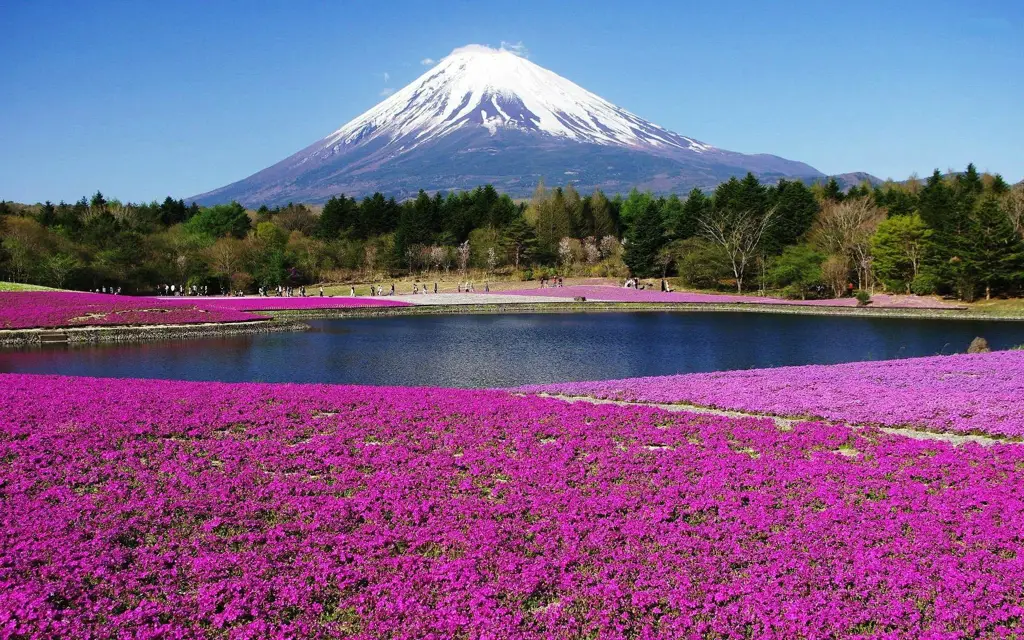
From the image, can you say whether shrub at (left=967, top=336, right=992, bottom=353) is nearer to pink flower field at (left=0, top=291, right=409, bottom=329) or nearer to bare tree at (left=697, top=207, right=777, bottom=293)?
pink flower field at (left=0, top=291, right=409, bottom=329)

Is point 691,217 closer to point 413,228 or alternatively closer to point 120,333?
point 413,228

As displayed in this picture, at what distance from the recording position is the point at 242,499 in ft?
29.3

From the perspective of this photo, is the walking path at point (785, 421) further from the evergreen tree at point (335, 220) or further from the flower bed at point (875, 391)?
the evergreen tree at point (335, 220)

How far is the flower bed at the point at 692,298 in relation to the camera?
54.1m

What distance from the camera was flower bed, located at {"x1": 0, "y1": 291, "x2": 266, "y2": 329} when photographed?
37.9m

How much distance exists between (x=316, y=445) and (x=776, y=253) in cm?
6843

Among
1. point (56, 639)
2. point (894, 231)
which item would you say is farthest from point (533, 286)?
point (56, 639)

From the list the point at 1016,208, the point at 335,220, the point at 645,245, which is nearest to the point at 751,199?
the point at 645,245

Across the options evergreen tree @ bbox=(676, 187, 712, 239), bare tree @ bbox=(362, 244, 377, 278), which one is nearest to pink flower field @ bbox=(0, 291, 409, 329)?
bare tree @ bbox=(362, 244, 377, 278)

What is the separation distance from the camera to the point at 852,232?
64688 millimetres

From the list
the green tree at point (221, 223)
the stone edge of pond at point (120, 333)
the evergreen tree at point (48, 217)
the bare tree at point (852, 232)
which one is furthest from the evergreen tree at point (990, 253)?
the evergreen tree at point (48, 217)

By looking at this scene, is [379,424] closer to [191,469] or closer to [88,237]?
[191,469]

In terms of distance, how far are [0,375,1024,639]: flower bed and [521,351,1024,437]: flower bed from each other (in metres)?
1.60

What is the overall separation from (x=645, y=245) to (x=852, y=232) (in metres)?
20.3
